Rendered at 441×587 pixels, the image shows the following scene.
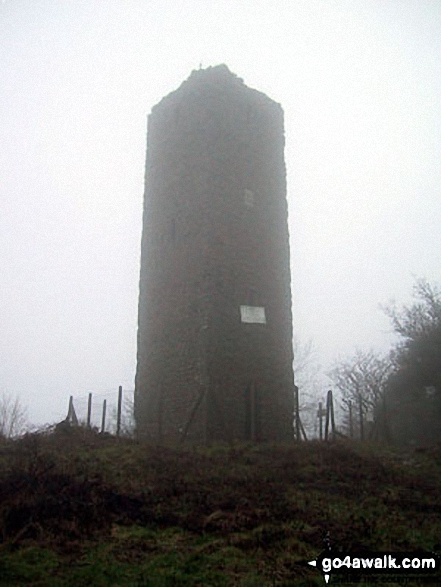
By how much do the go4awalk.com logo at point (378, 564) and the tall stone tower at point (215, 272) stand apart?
852cm

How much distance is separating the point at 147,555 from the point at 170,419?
9.80m

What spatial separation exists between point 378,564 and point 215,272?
35.6ft

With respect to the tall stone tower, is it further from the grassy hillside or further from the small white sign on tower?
the grassy hillside

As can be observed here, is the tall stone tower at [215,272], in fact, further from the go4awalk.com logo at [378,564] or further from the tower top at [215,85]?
the go4awalk.com logo at [378,564]

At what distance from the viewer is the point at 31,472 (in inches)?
345

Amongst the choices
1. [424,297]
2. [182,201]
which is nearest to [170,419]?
[182,201]

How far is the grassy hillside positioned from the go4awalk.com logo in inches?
6.5

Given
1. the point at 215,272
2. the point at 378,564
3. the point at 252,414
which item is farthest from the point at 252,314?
the point at 378,564

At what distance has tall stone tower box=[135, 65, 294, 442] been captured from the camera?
51.4ft

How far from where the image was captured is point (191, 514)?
25.9 ft

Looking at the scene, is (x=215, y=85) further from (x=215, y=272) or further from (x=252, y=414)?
(x=252, y=414)

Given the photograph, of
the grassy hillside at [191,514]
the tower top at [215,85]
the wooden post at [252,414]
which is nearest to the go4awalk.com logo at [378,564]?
the grassy hillside at [191,514]

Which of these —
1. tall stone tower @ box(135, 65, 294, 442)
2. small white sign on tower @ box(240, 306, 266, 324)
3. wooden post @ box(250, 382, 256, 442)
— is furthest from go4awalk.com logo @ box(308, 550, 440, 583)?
small white sign on tower @ box(240, 306, 266, 324)

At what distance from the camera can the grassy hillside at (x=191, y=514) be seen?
5965mm
